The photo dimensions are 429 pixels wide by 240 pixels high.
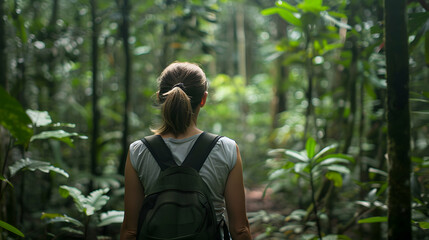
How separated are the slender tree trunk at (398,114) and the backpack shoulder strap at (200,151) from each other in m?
0.81

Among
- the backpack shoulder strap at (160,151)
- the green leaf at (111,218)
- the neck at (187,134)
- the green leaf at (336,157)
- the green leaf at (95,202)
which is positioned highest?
the neck at (187,134)

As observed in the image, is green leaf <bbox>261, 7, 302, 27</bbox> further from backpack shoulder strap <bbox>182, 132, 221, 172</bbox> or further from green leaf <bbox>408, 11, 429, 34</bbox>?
backpack shoulder strap <bbox>182, 132, 221, 172</bbox>

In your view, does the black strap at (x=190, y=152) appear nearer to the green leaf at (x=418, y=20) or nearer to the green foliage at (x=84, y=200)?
the green foliage at (x=84, y=200)

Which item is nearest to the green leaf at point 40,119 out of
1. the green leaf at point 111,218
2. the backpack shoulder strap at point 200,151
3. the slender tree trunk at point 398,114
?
the green leaf at point 111,218

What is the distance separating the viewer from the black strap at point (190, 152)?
1.51 m

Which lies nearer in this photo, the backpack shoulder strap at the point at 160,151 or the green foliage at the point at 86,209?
the backpack shoulder strap at the point at 160,151

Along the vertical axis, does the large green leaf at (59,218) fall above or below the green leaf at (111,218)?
above

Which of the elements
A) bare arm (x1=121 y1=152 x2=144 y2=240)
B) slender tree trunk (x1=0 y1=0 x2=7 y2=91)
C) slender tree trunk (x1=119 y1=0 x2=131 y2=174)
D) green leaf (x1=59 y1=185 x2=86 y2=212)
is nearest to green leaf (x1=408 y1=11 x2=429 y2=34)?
bare arm (x1=121 y1=152 x2=144 y2=240)

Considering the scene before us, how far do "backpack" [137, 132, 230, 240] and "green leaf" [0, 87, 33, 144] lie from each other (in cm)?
61

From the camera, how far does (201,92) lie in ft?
5.45

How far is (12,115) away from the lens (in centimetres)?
102

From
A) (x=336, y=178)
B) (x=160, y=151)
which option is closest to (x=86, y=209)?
(x=160, y=151)

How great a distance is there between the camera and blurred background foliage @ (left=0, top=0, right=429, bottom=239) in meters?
2.27

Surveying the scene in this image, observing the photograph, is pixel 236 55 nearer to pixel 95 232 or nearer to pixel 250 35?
pixel 250 35
